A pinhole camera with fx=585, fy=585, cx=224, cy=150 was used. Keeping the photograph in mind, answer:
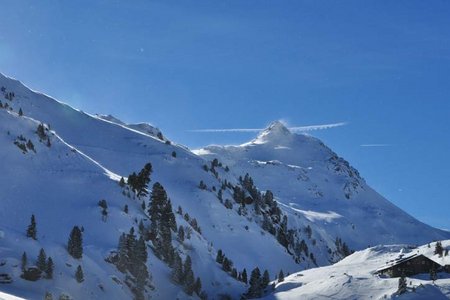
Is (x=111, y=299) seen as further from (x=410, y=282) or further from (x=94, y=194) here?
(x=410, y=282)

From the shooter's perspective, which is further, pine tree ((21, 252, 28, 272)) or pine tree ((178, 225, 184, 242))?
pine tree ((178, 225, 184, 242))

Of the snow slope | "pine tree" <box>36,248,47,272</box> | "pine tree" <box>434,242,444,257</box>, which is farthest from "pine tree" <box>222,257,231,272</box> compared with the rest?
"pine tree" <box>36,248,47,272</box>

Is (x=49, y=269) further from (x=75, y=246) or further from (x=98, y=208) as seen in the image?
(x=98, y=208)

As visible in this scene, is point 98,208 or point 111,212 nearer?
point 98,208

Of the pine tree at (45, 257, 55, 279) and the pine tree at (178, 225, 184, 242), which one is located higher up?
the pine tree at (178, 225, 184, 242)

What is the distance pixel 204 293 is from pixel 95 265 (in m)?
23.1

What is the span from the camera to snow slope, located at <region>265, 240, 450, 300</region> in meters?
72.8

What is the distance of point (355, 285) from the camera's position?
78.4m

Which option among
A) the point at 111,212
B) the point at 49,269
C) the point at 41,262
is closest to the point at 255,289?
the point at 111,212

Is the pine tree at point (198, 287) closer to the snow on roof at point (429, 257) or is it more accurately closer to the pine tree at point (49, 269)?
the snow on roof at point (429, 257)

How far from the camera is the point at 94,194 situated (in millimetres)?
94875

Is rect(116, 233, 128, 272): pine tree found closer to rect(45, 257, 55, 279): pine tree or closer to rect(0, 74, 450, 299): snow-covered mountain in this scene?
rect(0, 74, 450, 299): snow-covered mountain

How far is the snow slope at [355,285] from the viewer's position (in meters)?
72.8

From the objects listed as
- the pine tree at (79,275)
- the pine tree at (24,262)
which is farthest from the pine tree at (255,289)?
the pine tree at (24,262)
